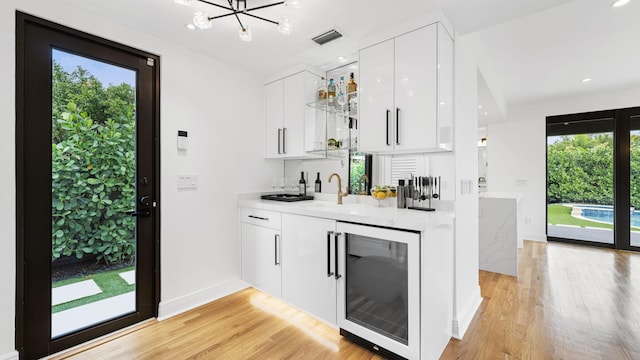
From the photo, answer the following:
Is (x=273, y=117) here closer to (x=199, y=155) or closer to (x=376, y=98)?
(x=199, y=155)

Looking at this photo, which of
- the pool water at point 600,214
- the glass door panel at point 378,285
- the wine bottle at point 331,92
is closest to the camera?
the glass door panel at point 378,285

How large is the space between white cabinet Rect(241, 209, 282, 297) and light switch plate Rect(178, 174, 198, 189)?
1.87 ft

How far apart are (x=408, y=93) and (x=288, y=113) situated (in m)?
1.38

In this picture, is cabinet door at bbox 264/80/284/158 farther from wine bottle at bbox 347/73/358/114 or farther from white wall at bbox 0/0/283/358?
wine bottle at bbox 347/73/358/114

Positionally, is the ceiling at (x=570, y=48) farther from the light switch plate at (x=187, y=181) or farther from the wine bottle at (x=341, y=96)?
the light switch plate at (x=187, y=181)

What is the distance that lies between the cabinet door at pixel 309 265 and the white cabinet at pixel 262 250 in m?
0.10

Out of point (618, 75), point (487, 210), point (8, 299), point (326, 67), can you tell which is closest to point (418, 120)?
point (326, 67)

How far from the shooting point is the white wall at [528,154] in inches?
202

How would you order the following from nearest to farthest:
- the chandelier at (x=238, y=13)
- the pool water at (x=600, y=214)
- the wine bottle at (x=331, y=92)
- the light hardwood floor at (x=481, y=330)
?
the chandelier at (x=238, y=13) < the light hardwood floor at (x=481, y=330) < the wine bottle at (x=331, y=92) < the pool water at (x=600, y=214)

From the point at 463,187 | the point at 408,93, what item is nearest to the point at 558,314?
the point at 463,187

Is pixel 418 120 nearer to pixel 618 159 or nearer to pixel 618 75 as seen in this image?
pixel 618 75

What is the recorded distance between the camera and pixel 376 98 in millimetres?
2180

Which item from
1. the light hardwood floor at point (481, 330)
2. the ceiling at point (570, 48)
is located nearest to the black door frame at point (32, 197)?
the light hardwood floor at point (481, 330)

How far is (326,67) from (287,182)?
54.8 inches
